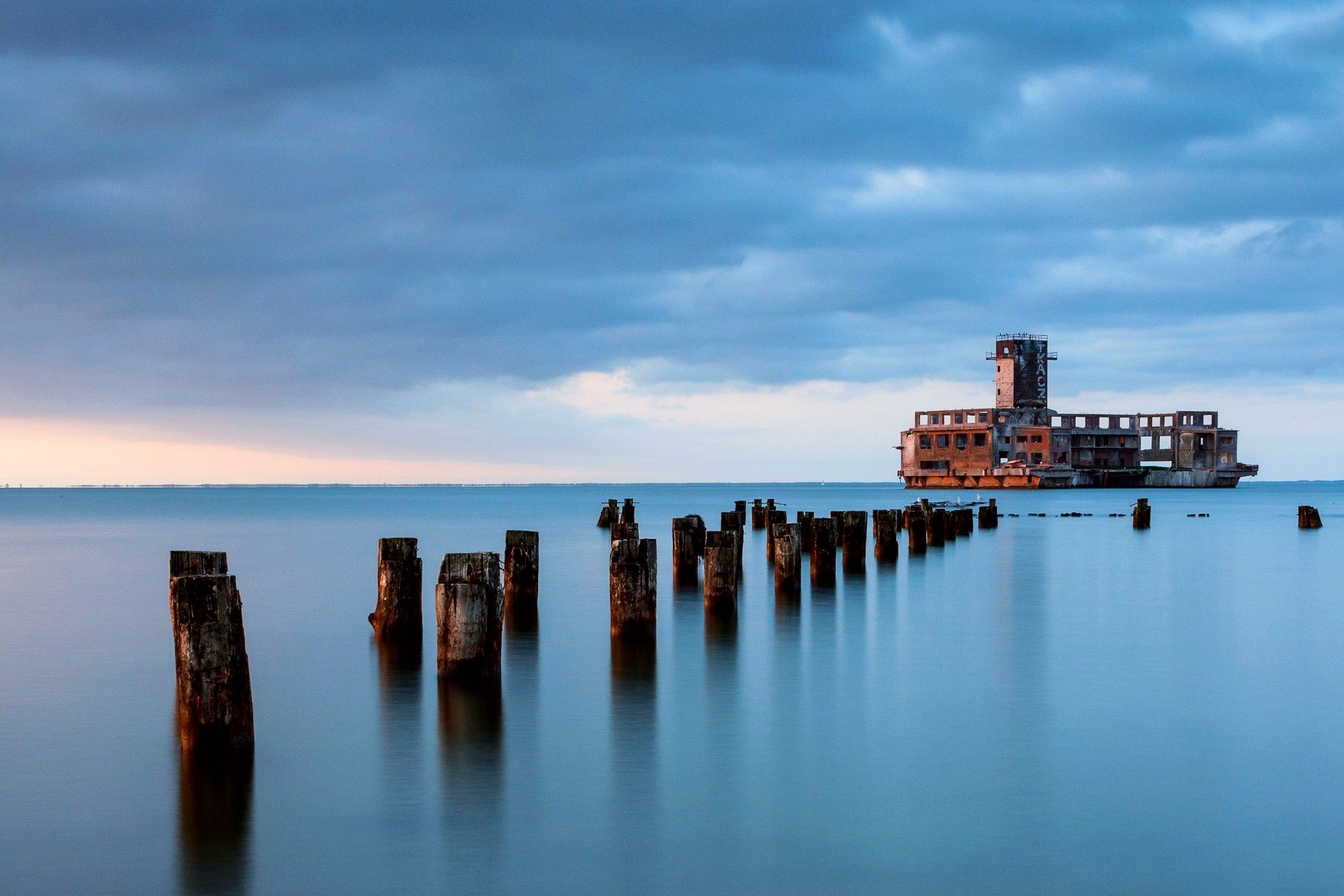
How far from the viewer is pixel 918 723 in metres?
13.3

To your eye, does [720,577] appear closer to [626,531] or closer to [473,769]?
[626,531]

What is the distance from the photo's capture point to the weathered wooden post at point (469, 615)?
506 inches

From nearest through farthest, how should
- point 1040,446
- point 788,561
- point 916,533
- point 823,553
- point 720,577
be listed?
point 720,577 → point 788,561 → point 823,553 → point 916,533 → point 1040,446

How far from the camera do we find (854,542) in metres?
28.5

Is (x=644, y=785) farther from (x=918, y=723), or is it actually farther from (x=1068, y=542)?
(x=1068, y=542)

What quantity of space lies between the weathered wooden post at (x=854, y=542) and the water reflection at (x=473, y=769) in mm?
15331

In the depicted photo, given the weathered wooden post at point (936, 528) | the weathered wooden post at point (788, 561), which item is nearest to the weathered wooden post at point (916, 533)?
the weathered wooden post at point (936, 528)

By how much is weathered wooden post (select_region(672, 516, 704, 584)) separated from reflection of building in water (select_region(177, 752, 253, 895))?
49.8 ft

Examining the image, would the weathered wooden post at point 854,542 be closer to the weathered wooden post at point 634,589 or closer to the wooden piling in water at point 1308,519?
the weathered wooden post at point 634,589

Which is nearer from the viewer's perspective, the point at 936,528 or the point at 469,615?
the point at 469,615

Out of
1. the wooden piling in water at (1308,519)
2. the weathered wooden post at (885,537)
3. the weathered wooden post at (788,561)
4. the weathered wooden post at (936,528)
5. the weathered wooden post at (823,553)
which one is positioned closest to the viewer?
the weathered wooden post at (788,561)

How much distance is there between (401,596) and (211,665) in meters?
7.12

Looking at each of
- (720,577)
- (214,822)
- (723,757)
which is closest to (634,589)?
(720,577)

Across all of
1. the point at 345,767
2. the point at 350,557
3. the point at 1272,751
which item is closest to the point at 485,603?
the point at 345,767
